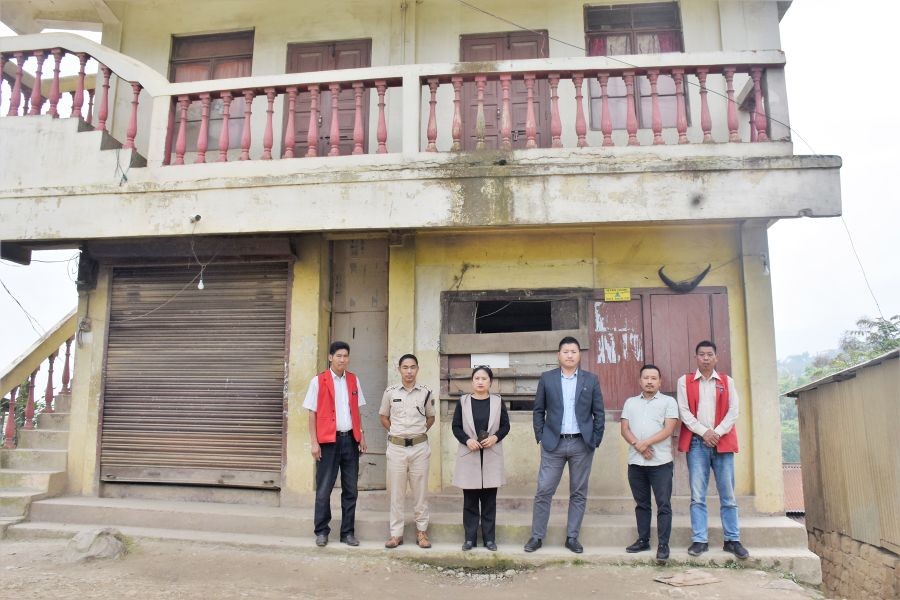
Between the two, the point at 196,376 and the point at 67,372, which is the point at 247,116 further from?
the point at 67,372

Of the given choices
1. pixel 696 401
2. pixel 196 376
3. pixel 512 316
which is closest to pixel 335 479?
pixel 196 376

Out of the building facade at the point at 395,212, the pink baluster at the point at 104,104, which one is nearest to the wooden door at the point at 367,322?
the building facade at the point at 395,212

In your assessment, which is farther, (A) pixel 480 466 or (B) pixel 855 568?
(B) pixel 855 568

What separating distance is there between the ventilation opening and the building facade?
0.08 ft

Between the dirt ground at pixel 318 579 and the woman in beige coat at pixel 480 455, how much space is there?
1.24 feet

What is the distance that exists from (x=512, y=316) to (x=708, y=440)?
89.6 inches

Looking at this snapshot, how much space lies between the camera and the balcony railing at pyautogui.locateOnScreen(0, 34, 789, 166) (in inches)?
215

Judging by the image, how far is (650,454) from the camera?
4.94m

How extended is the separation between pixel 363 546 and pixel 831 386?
16.4ft

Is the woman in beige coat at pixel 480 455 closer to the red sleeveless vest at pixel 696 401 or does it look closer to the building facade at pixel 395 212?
the building facade at pixel 395 212

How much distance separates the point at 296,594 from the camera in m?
4.39

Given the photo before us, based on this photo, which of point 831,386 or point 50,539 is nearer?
point 50,539

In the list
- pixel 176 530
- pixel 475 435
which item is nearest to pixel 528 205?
pixel 475 435

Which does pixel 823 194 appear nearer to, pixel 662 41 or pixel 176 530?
pixel 662 41
